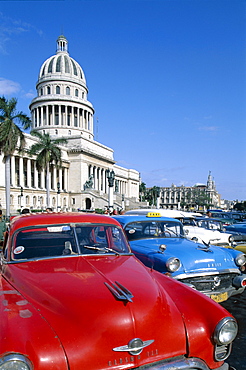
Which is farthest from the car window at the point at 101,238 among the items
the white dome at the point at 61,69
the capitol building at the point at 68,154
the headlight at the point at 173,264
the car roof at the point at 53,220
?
the white dome at the point at 61,69

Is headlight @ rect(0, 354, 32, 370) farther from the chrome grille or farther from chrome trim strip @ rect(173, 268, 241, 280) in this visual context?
the chrome grille

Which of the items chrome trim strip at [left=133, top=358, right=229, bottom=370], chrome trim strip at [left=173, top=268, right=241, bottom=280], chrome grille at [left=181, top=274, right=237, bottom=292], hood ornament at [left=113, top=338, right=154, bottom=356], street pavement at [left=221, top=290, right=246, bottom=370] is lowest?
street pavement at [left=221, top=290, right=246, bottom=370]

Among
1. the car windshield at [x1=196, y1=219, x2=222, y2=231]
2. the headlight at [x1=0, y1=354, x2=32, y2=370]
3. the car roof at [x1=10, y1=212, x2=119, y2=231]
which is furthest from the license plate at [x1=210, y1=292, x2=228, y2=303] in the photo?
the car windshield at [x1=196, y1=219, x2=222, y2=231]

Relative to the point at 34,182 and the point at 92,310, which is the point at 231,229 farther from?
the point at 34,182

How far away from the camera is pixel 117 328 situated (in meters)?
2.57

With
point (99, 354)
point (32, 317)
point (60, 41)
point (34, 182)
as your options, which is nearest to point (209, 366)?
point (99, 354)

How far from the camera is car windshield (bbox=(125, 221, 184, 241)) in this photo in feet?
23.9

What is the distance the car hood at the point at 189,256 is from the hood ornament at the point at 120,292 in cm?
274

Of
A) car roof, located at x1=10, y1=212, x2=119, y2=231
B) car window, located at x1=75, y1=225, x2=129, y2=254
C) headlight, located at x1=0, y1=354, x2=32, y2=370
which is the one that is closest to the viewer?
headlight, located at x1=0, y1=354, x2=32, y2=370

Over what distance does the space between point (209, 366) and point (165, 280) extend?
104cm

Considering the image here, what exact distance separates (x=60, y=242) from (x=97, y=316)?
1554 mm

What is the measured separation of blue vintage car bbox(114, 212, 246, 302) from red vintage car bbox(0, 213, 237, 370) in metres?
1.88

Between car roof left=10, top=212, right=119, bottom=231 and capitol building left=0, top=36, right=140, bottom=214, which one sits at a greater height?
capitol building left=0, top=36, right=140, bottom=214

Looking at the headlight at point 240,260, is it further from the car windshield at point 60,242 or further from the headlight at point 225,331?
the headlight at point 225,331
